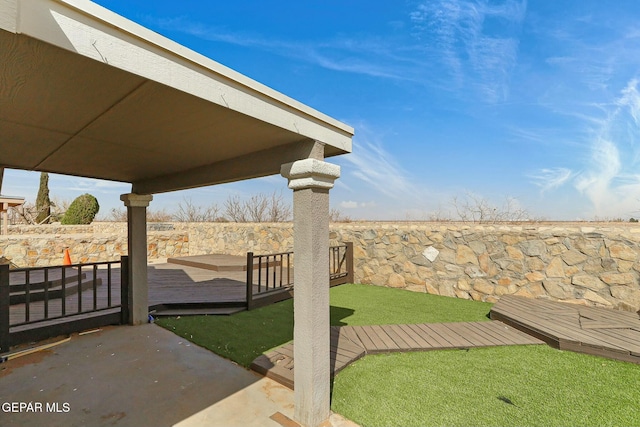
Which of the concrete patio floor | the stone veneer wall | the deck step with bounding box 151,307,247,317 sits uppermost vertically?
the stone veneer wall

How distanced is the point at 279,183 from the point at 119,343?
13504mm

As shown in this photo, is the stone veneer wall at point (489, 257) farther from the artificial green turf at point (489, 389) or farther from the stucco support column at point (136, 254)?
the stucco support column at point (136, 254)

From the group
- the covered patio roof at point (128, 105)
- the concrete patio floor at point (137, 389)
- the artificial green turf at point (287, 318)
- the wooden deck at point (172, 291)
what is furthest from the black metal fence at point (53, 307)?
the covered patio roof at point (128, 105)

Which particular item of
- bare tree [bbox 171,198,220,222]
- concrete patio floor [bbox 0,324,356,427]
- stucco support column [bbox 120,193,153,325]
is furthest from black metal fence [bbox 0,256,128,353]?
bare tree [bbox 171,198,220,222]

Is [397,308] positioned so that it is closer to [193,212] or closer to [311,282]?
[311,282]

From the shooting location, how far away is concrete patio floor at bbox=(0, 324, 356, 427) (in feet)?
7.44

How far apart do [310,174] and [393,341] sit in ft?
8.29

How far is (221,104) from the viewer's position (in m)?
1.62

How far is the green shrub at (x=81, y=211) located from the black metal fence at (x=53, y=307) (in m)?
15.0

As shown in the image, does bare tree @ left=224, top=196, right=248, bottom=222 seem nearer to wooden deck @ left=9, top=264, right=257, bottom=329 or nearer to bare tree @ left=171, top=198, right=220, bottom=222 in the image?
bare tree @ left=171, top=198, right=220, bottom=222

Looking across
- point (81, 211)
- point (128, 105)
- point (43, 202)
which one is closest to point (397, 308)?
point (128, 105)

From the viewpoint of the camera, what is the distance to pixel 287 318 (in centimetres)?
478

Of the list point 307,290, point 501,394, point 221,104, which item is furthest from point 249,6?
point 501,394

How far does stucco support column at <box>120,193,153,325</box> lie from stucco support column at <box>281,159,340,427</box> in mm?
3217
